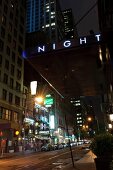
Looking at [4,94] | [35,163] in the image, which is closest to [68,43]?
[35,163]

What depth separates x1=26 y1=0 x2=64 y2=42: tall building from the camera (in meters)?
144

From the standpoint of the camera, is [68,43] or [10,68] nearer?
[68,43]

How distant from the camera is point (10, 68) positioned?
56.9 metres

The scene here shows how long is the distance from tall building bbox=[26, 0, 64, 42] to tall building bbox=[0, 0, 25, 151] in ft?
254

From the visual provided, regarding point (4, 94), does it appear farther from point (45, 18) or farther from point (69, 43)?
point (45, 18)

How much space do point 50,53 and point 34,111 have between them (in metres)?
63.9

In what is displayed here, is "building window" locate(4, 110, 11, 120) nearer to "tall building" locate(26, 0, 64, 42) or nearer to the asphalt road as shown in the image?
the asphalt road

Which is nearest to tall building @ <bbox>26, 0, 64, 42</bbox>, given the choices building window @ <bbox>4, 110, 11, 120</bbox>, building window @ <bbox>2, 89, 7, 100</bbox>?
building window @ <bbox>2, 89, 7, 100</bbox>

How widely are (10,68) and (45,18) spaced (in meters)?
105

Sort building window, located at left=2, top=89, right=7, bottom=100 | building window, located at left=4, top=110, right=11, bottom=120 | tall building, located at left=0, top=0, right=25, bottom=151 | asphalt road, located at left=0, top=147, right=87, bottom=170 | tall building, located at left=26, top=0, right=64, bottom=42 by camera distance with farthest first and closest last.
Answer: tall building, located at left=26, top=0, right=64, bottom=42
building window, located at left=4, top=110, right=11, bottom=120
tall building, located at left=0, top=0, right=25, bottom=151
building window, located at left=2, top=89, right=7, bottom=100
asphalt road, located at left=0, top=147, right=87, bottom=170

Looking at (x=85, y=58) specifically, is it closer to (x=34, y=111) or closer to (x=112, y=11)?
(x=112, y=11)

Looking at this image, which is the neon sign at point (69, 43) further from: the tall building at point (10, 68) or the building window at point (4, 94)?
the building window at point (4, 94)

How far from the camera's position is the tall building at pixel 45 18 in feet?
474

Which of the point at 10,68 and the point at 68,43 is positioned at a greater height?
the point at 10,68
